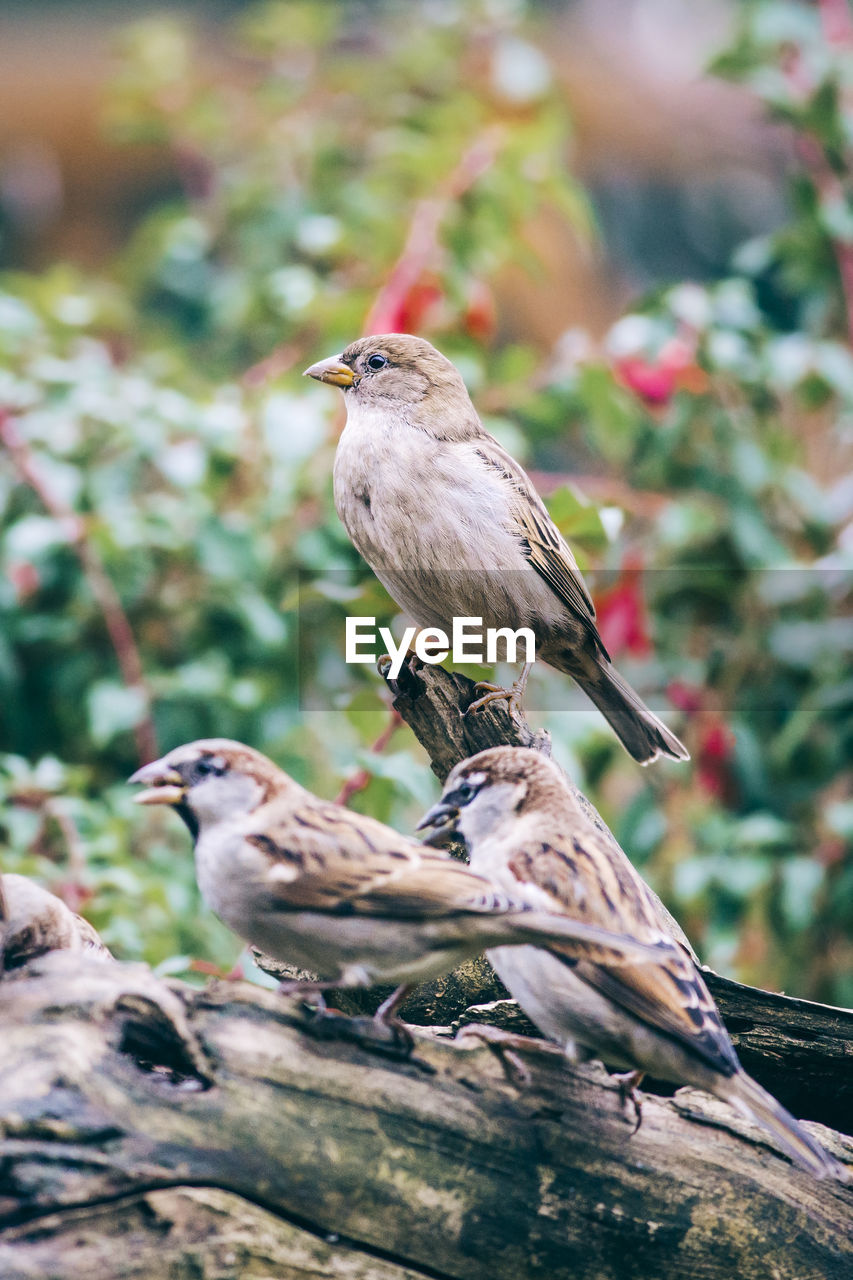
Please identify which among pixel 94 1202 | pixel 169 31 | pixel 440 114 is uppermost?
Result: pixel 169 31

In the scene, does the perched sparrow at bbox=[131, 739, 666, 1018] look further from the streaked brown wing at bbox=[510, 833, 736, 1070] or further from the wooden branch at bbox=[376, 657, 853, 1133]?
the wooden branch at bbox=[376, 657, 853, 1133]

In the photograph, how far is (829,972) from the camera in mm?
3637

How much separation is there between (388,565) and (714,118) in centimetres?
712

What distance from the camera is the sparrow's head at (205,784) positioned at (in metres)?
1.43

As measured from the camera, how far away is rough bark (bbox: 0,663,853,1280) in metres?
1.34

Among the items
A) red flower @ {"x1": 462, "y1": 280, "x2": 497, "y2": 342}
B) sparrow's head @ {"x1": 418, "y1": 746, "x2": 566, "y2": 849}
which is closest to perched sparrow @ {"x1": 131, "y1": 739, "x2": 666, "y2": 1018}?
sparrow's head @ {"x1": 418, "y1": 746, "x2": 566, "y2": 849}

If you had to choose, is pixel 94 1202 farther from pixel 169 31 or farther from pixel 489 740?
pixel 169 31

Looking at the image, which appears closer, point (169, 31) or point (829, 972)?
point (829, 972)

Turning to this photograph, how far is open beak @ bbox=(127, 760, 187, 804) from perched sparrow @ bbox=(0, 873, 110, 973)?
26 cm

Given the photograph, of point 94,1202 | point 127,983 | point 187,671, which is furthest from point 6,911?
point 187,671

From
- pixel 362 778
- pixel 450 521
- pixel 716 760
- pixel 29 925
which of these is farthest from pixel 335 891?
pixel 716 760

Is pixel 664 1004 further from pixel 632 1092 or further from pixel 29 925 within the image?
pixel 29 925

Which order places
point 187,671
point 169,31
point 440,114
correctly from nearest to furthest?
point 187,671 < point 440,114 < point 169,31

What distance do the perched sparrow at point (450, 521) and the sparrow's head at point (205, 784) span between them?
613mm
